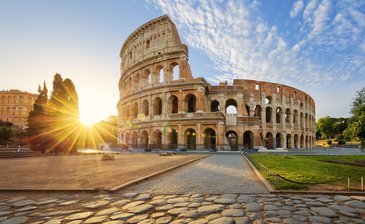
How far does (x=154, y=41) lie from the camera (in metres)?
38.5

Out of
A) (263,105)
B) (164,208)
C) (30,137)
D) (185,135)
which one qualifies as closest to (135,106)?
(185,135)

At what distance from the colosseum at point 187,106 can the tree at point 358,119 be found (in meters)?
18.1

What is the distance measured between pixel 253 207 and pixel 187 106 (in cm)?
2967

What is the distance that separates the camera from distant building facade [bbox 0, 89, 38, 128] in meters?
84.4

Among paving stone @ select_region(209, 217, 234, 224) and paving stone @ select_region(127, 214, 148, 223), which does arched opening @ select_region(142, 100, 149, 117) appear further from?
paving stone @ select_region(209, 217, 234, 224)

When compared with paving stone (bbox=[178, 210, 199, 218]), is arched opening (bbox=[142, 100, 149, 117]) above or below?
above

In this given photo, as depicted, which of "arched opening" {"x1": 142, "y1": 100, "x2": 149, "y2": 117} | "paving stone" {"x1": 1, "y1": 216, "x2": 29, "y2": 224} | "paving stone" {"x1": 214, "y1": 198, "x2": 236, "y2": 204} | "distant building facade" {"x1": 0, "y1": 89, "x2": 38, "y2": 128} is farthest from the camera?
"distant building facade" {"x1": 0, "y1": 89, "x2": 38, "y2": 128}

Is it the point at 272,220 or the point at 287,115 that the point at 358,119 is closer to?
the point at 272,220

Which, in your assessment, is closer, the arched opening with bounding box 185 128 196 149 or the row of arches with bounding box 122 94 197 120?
the arched opening with bounding box 185 128 196 149

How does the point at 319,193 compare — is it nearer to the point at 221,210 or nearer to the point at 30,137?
the point at 221,210

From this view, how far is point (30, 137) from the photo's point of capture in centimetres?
2541

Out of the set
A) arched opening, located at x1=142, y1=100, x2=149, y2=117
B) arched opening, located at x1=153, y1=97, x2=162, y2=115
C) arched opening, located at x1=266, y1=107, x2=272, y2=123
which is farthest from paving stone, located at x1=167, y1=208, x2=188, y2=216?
arched opening, located at x1=266, y1=107, x2=272, y2=123

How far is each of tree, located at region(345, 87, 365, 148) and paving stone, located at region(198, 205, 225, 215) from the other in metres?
12.6

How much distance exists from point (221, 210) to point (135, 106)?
123ft
